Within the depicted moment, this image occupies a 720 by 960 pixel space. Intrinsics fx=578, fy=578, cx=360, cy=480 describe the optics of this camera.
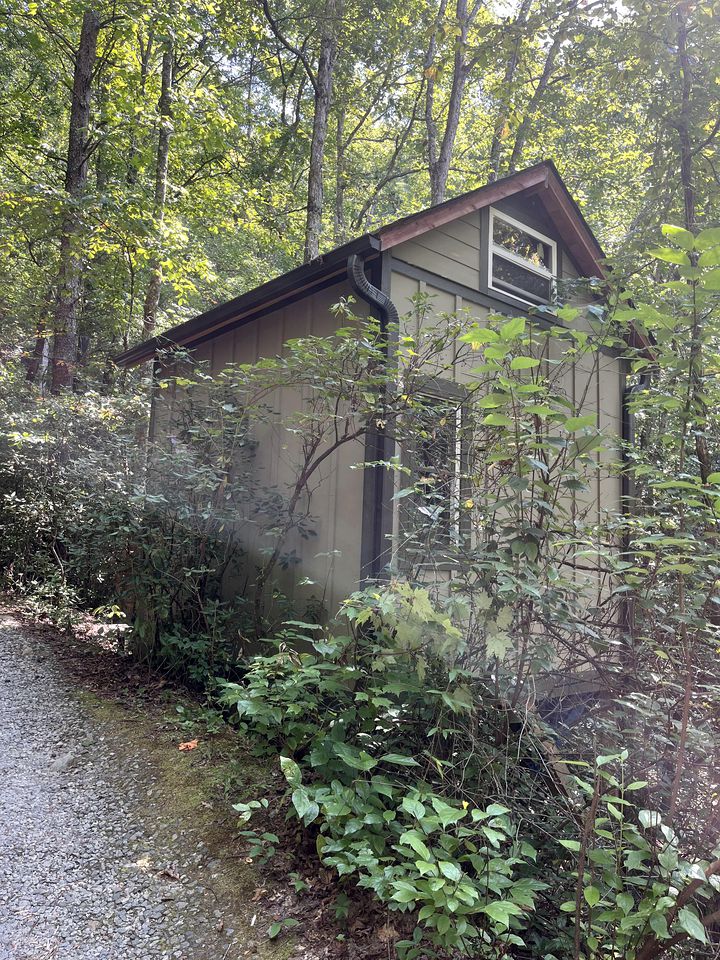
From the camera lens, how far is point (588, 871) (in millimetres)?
2053

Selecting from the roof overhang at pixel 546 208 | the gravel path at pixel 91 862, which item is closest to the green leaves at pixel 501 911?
the gravel path at pixel 91 862

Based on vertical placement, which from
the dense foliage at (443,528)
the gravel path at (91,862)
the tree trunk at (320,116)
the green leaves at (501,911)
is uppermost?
the tree trunk at (320,116)

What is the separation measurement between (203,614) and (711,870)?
364 centimetres

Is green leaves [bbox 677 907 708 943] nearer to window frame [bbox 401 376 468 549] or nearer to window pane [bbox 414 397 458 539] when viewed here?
window frame [bbox 401 376 468 549]

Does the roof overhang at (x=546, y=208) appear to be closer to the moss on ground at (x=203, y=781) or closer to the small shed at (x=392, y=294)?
the small shed at (x=392, y=294)

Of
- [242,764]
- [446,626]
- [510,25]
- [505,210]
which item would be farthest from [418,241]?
[242,764]

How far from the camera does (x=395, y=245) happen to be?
4645 millimetres

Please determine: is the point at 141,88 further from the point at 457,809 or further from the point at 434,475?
the point at 457,809

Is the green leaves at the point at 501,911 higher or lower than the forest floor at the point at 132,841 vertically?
higher

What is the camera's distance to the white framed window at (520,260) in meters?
6.02

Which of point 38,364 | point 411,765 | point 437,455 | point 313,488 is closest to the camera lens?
point 411,765

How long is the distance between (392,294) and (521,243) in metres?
2.46

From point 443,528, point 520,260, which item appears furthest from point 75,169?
point 443,528

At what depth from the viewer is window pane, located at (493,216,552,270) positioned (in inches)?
240
